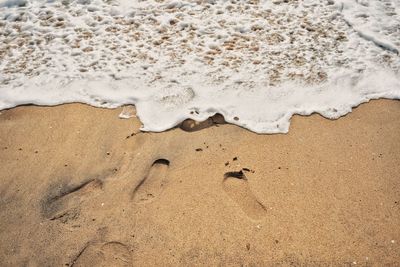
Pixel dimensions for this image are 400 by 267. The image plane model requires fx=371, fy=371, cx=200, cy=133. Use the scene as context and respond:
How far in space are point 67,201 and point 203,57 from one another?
6.63ft

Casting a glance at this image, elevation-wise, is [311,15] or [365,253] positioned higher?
[311,15]

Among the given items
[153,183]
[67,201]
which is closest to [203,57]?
[153,183]

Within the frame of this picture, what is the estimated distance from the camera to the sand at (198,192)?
8.11ft

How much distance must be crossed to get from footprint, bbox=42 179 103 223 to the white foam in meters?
0.75

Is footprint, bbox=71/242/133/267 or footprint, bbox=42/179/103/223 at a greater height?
footprint, bbox=42/179/103/223

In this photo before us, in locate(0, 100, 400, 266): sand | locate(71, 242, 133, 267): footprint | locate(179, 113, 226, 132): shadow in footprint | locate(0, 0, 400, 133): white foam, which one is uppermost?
locate(0, 0, 400, 133): white foam

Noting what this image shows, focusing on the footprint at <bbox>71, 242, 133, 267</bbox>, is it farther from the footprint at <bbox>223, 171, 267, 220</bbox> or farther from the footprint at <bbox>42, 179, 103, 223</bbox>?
the footprint at <bbox>223, 171, 267, 220</bbox>

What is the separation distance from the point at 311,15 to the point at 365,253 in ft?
9.50

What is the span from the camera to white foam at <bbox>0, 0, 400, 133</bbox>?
3473 millimetres

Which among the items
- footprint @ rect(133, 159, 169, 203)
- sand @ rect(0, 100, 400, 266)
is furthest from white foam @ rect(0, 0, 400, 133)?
footprint @ rect(133, 159, 169, 203)

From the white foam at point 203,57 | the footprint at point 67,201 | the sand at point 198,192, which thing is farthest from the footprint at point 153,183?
the white foam at point 203,57

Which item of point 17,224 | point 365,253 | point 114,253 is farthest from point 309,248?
point 17,224

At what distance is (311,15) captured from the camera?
4.35 m

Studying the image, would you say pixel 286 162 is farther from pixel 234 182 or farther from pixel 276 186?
pixel 234 182
